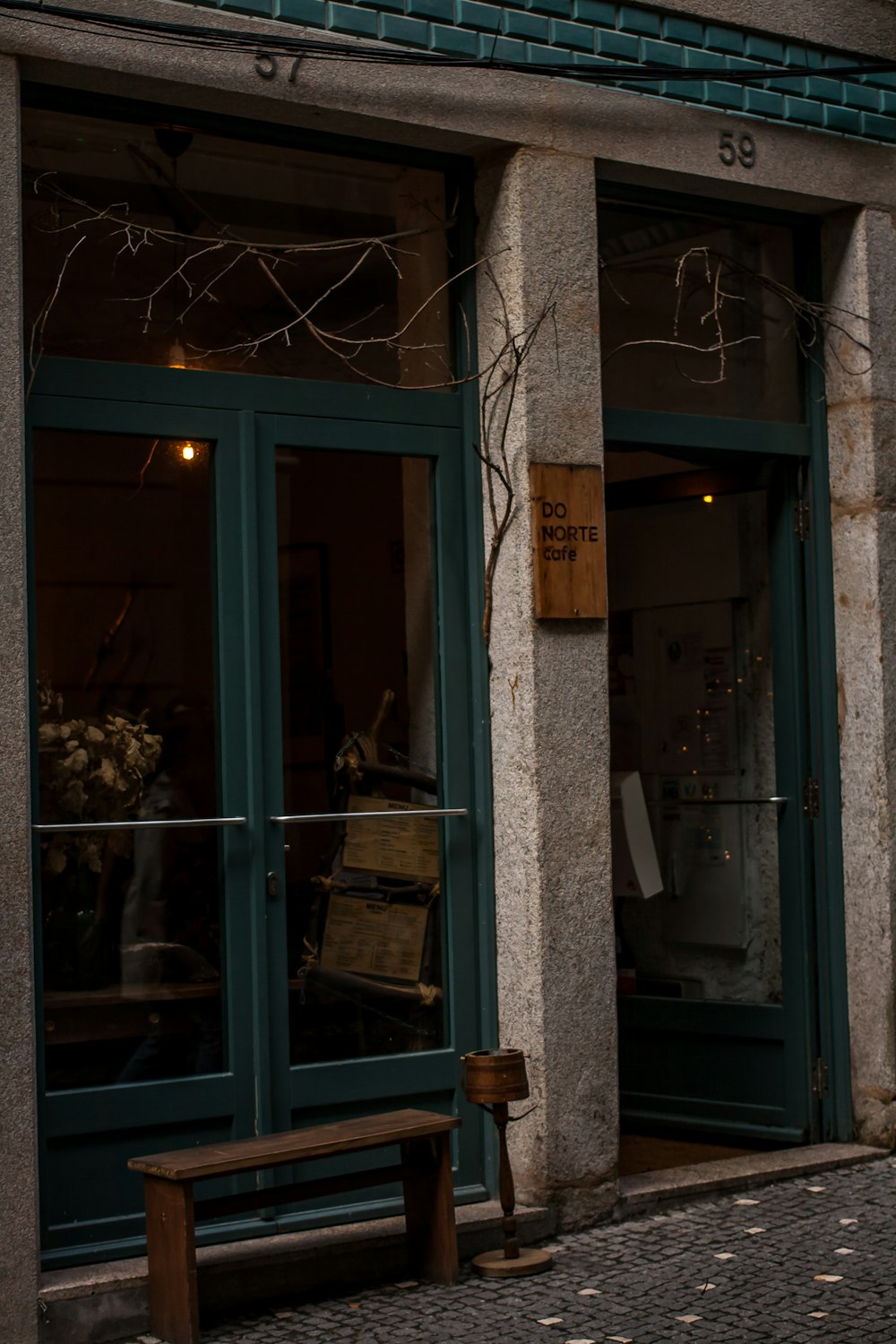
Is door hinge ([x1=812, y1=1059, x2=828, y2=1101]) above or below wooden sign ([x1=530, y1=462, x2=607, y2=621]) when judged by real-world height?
below

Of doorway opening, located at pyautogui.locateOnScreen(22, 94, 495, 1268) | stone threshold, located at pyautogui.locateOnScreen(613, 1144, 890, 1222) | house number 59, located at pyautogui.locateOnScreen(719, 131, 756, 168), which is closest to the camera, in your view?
doorway opening, located at pyautogui.locateOnScreen(22, 94, 495, 1268)

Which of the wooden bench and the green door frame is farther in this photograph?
the green door frame

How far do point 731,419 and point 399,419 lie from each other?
5.11 ft

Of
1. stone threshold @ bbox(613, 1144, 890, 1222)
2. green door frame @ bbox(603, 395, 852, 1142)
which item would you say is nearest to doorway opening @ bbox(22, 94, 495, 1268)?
stone threshold @ bbox(613, 1144, 890, 1222)

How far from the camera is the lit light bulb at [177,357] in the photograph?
5.69 meters

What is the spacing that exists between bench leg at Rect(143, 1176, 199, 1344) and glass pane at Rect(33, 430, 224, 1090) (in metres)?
0.53

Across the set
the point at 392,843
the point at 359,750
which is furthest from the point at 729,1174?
the point at 359,750

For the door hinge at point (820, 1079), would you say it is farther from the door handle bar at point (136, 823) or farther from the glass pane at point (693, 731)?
the door handle bar at point (136, 823)

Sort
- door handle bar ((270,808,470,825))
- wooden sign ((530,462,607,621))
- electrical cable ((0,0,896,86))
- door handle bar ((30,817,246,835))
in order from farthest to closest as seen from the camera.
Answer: wooden sign ((530,462,607,621)) < door handle bar ((270,808,470,825)) < door handle bar ((30,817,246,835)) < electrical cable ((0,0,896,86))

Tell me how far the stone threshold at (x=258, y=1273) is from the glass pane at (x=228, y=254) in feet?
9.02

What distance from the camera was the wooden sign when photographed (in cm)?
612

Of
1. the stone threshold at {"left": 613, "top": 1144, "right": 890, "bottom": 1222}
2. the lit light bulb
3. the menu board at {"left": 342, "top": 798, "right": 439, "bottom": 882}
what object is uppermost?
the lit light bulb

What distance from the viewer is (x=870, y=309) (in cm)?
714

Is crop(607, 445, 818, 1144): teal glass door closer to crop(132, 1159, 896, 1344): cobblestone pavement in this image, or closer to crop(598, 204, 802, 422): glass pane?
crop(598, 204, 802, 422): glass pane
